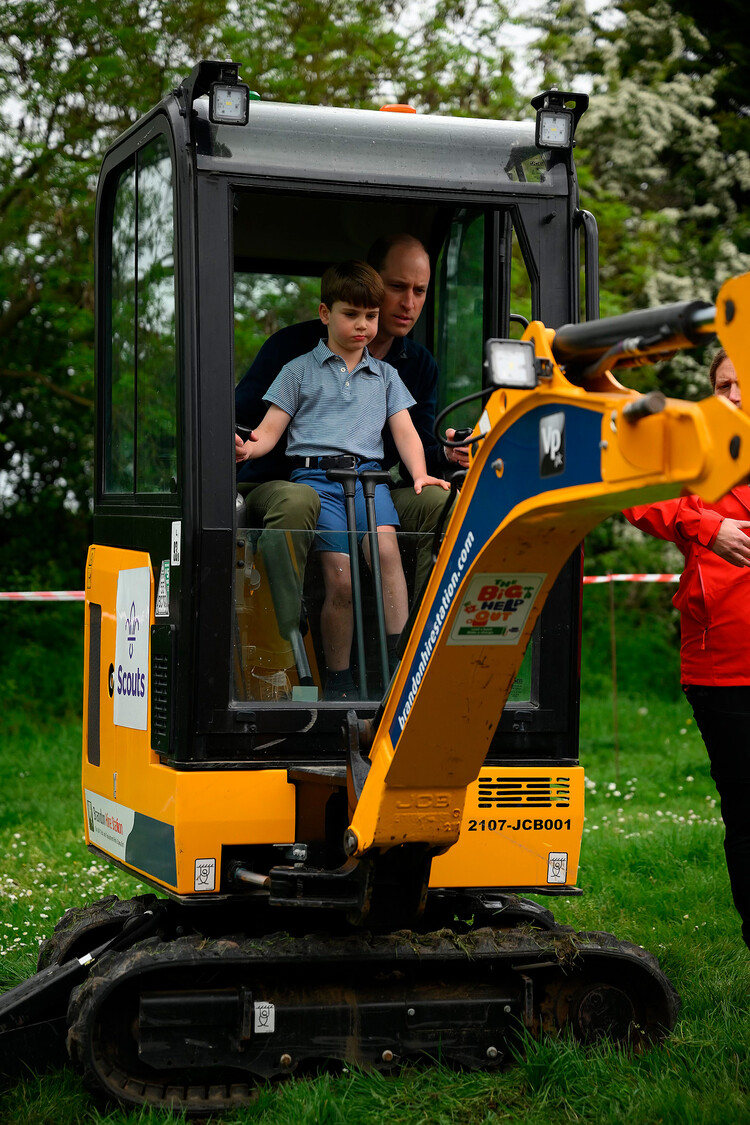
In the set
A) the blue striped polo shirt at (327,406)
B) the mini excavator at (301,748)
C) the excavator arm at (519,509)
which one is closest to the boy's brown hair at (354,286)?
the blue striped polo shirt at (327,406)

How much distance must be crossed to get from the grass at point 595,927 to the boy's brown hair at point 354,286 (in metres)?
2.34

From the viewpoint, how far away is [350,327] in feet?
14.5

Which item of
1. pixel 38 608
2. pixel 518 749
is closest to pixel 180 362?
pixel 518 749

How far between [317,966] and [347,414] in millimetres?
1702

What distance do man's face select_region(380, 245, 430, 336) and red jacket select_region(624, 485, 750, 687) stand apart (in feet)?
3.70

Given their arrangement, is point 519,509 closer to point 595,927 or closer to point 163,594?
point 163,594

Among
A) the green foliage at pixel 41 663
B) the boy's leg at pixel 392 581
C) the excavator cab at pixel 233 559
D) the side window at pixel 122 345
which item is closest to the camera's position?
the excavator cab at pixel 233 559

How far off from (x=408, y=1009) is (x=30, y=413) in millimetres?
9619

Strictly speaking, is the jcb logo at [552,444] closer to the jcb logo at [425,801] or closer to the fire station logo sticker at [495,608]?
the fire station logo sticker at [495,608]

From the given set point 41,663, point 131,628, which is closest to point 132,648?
point 131,628

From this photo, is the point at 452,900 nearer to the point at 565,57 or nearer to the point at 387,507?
the point at 387,507

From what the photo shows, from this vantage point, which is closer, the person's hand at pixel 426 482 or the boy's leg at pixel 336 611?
the boy's leg at pixel 336 611

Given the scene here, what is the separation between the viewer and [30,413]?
12.6m

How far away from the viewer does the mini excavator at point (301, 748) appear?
375 centimetres
